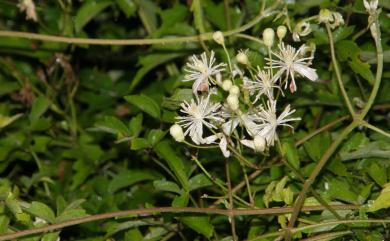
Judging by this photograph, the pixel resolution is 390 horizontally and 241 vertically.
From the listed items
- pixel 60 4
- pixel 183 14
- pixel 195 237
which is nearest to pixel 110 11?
pixel 60 4

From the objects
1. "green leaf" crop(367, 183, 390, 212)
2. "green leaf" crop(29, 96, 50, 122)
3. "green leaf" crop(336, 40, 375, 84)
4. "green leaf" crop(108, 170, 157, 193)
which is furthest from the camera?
"green leaf" crop(29, 96, 50, 122)

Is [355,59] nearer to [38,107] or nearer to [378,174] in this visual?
[378,174]

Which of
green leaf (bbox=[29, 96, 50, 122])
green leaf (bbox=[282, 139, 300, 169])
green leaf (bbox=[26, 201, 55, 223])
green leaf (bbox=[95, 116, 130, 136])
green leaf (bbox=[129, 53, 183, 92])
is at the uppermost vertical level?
green leaf (bbox=[129, 53, 183, 92])

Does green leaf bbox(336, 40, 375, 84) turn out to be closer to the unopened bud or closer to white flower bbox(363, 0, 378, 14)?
→ white flower bbox(363, 0, 378, 14)

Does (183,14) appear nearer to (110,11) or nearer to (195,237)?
(110,11)

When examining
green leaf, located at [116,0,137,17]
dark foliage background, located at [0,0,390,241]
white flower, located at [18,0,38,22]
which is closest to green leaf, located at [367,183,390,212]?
dark foliage background, located at [0,0,390,241]

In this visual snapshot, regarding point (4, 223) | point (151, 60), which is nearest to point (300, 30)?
point (151, 60)
